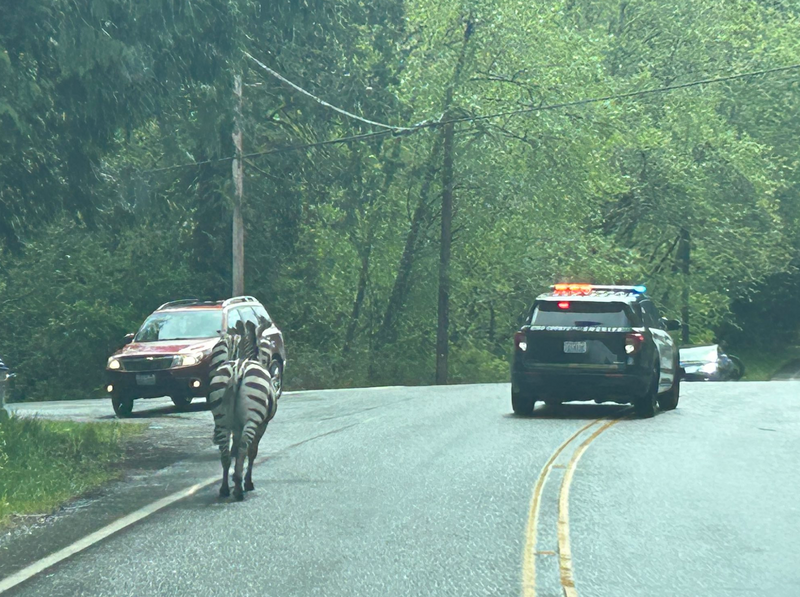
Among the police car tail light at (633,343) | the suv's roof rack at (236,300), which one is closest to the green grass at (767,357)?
the suv's roof rack at (236,300)

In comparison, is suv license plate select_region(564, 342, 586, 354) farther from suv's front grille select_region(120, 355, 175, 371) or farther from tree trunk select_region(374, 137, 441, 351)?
tree trunk select_region(374, 137, 441, 351)

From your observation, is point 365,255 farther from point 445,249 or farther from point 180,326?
point 180,326

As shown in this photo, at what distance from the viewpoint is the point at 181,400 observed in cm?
2088

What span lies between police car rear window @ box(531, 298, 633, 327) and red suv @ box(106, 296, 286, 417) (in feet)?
13.6

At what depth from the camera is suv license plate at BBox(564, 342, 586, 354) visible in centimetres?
1816

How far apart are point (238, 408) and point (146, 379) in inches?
367

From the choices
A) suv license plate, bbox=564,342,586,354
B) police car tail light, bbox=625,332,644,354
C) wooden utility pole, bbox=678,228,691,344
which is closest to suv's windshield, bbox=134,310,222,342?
suv license plate, bbox=564,342,586,354

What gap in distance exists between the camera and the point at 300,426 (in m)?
17.8

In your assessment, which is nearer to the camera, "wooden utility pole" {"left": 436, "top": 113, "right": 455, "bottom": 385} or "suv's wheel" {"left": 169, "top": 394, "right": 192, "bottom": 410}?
"suv's wheel" {"left": 169, "top": 394, "right": 192, "bottom": 410}

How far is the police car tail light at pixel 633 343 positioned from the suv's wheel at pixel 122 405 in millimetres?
7880

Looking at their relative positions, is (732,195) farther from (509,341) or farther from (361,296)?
(361,296)

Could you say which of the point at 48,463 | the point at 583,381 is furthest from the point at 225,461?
the point at 583,381

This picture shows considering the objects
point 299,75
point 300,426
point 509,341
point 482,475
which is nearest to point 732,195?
point 509,341

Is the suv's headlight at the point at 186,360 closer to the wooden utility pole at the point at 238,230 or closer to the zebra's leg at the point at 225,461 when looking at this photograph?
the zebra's leg at the point at 225,461
